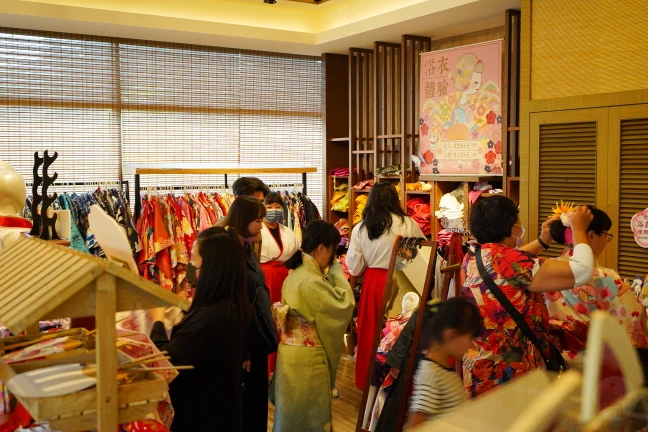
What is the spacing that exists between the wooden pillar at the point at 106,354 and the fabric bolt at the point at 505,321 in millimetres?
1629

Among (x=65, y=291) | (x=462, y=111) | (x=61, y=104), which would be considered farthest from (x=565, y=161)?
(x=61, y=104)

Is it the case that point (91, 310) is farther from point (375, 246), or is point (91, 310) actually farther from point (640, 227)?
point (375, 246)

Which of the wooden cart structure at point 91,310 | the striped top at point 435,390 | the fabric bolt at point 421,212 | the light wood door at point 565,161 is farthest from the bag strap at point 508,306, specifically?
the fabric bolt at point 421,212

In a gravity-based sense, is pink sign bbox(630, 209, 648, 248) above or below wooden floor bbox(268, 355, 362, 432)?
above

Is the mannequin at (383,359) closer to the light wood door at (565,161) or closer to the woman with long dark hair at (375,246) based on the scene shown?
the woman with long dark hair at (375,246)

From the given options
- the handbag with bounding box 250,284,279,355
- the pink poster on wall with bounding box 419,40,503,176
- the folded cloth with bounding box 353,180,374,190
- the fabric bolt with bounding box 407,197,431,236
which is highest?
the pink poster on wall with bounding box 419,40,503,176

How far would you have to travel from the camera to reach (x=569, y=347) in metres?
3.03

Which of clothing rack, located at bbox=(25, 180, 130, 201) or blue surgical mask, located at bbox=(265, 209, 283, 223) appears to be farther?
clothing rack, located at bbox=(25, 180, 130, 201)

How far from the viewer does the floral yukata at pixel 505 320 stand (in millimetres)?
2664

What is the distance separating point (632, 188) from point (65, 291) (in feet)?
10.2

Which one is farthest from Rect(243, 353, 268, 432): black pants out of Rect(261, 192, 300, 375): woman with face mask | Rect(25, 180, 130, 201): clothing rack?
Rect(25, 180, 130, 201): clothing rack

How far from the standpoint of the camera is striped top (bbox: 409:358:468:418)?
6.91 feet

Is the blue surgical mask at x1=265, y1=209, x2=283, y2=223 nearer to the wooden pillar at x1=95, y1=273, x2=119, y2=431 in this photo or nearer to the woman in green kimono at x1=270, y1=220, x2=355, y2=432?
the woman in green kimono at x1=270, y1=220, x2=355, y2=432

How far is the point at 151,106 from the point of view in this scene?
20.2 feet
